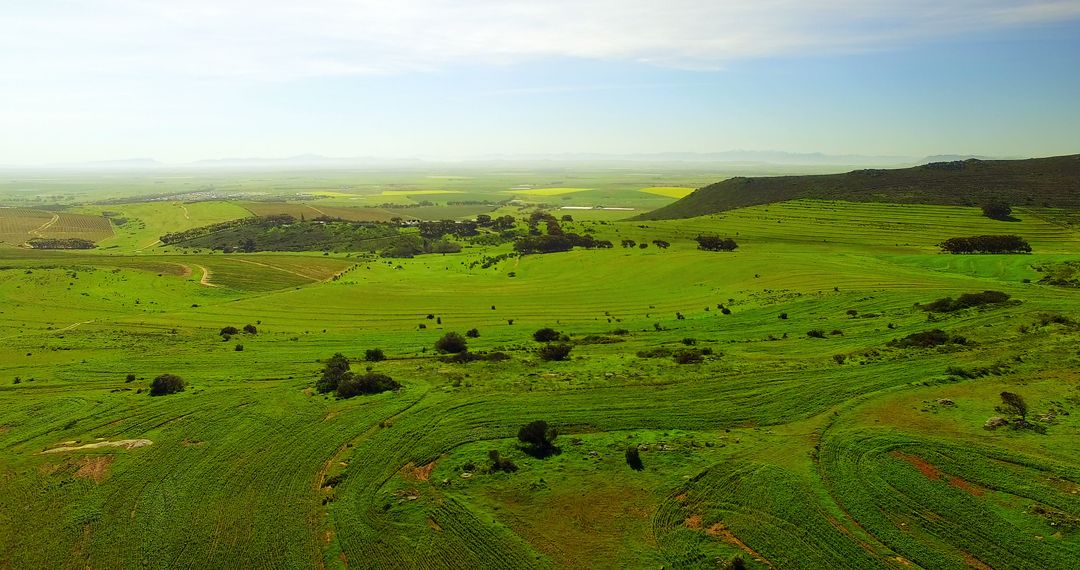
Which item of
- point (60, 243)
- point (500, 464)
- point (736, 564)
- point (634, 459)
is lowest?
point (500, 464)

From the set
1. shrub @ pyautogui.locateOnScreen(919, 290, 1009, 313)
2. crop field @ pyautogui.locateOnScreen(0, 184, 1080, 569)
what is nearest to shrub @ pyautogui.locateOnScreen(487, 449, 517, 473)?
crop field @ pyautogui.locateOnScreen(0, 184, 1080, 569)

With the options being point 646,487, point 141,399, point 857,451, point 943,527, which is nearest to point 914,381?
point 857,451

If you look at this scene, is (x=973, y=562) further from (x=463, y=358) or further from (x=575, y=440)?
(x=463, y=358)

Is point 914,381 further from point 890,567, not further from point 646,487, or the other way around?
point 646,487

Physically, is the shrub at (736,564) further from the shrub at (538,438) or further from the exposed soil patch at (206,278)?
the exposed soil patch at (206,278)

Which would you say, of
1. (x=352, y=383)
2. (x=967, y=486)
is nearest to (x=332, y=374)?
(x=352, y=383)

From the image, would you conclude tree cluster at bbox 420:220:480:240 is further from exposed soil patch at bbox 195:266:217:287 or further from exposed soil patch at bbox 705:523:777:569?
exposed soil patch at bbox 705:523:777:569
